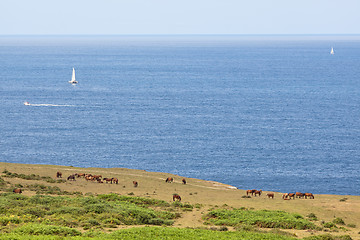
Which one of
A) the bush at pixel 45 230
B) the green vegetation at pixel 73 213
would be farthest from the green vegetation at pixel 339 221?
the bush at pixel 45 230

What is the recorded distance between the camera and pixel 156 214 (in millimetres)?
37469

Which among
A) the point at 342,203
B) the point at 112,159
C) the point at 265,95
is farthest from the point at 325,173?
the point at 265,95

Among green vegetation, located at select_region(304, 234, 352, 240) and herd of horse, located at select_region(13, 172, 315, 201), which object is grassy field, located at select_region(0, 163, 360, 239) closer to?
green vegetation, located at select_region(304, 234, 352, 240)

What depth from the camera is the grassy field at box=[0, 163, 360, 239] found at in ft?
98.6

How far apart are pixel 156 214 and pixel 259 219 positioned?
7.36 metres

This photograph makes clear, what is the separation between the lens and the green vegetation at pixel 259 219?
35875 mm

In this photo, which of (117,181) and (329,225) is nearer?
(329,225)

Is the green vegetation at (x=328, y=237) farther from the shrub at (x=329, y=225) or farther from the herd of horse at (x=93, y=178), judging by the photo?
the herd of horse at (x=93, y=178)

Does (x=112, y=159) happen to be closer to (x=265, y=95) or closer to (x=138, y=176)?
(x=138, y=176)

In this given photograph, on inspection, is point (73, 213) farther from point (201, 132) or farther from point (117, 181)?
point (201, 132)

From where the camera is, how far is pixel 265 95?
15050cm

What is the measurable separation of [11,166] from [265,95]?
9967 cm

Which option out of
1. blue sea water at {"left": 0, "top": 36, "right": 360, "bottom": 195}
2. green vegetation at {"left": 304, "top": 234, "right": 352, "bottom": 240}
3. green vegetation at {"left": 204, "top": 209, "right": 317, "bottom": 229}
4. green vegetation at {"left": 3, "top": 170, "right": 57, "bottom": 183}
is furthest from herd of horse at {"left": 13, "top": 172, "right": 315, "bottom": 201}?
green vegetation at {"left": 304, "top": 234, "right": 352, "bottom": 240}

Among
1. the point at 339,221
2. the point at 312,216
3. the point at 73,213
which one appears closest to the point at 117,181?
the point at 73,213
